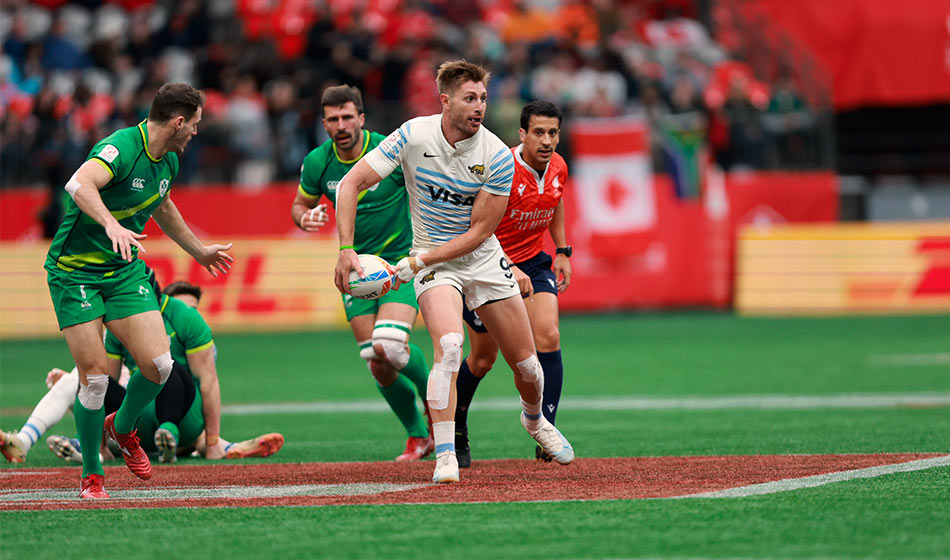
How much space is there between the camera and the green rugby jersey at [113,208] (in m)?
7.64

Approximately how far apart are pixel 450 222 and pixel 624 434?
9.93ft

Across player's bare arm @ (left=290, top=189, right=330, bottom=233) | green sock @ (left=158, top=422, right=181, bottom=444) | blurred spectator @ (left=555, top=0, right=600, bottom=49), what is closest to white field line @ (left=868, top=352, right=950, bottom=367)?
player's bare arm @ (left=290, top=189, right=330, bottom=233)

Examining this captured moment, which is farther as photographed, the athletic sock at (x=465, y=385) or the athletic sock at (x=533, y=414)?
the athletic sock at (x=465, y=385)

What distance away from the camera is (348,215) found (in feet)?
25.6

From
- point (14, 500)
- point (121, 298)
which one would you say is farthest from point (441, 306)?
point (14, 500)

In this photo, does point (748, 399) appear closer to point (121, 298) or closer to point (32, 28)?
point (121, 298)

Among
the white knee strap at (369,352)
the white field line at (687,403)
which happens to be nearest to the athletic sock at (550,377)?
the white knee strap at (369,352)

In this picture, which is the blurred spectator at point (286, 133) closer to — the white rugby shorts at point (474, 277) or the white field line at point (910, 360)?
the white field line at point (910, 360)

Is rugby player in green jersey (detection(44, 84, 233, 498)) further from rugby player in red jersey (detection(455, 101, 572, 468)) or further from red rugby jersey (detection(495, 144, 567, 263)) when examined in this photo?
red rugby jersey (detection(495, 144, 567, 263))

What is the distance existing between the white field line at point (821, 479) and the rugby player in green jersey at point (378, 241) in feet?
9.73

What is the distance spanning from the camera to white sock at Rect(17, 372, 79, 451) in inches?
376

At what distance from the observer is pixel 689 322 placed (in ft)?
70.1

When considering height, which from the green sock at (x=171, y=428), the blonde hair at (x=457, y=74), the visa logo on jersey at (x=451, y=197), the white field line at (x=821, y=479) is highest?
the blonde hair at (x=457, y=74)

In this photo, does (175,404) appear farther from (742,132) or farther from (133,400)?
(742,132)
